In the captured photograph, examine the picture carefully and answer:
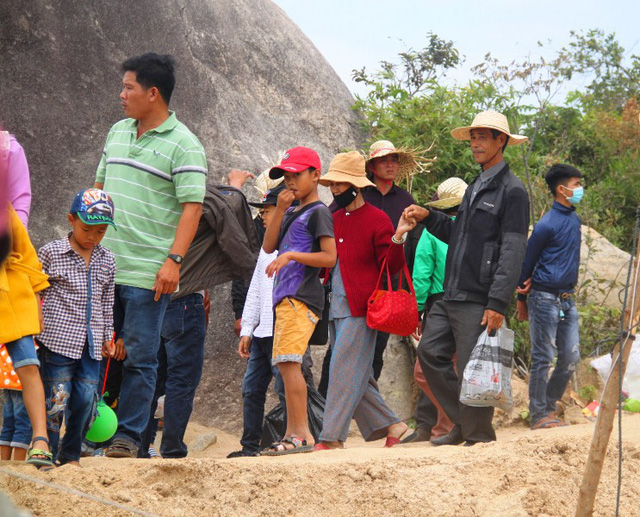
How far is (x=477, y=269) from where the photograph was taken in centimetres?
575

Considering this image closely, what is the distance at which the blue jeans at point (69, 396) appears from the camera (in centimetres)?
457

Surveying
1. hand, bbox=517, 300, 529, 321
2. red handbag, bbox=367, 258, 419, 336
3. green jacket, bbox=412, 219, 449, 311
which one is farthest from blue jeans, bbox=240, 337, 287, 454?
hand, bbox=517, 300, 529, 321

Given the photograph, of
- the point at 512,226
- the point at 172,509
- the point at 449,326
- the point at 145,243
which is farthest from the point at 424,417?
the point at 172,509

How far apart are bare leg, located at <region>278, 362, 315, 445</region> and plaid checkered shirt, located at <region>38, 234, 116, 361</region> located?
1.13 meters

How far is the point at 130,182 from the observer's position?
5129 millimetres

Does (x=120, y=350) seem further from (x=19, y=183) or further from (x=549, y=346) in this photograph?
(x=549, y=346)

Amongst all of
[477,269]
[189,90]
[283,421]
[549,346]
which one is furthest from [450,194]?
[189,90]

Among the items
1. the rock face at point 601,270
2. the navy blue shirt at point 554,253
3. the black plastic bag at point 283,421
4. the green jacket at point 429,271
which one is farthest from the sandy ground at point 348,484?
the rock face at point 601,270

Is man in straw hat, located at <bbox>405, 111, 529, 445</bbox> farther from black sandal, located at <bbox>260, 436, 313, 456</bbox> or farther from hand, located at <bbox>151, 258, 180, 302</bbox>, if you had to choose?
hand, located at <bbox>151, 258, 180, 302</bbox>

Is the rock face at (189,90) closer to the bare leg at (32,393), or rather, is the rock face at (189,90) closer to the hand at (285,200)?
the hand at (285,200)

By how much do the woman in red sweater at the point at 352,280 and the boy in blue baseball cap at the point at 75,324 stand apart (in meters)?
1.52

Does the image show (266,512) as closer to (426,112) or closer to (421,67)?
(426,112)

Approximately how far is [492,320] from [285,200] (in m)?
1.38

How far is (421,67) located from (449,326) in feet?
16.9
